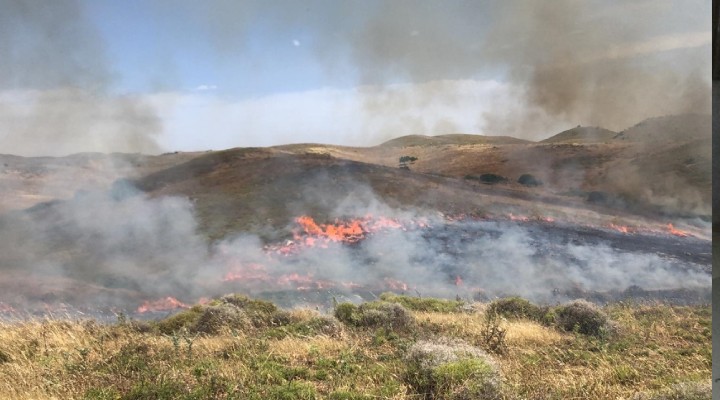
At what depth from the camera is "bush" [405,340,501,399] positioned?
6.91m

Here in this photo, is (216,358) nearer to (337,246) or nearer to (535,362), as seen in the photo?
(535,362)

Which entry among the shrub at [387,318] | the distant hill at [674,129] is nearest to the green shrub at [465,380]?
the shrub at [387,318]

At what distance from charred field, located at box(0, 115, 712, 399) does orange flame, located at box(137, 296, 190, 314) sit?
0.13 m

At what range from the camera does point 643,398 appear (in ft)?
22.3

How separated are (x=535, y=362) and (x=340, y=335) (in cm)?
439

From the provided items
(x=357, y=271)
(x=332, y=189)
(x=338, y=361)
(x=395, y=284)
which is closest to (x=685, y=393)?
(x=338, y=361)

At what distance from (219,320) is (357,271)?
11.2 m

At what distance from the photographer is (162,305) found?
1994 centimetres

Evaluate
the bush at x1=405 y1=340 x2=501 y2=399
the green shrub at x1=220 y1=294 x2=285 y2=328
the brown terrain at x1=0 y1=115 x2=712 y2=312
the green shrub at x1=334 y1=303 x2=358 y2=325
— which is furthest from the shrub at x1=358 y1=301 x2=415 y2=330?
the brown terrain at x1=0 y1=115 x2=712 y2=312

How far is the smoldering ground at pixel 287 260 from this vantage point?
2133 centimetres

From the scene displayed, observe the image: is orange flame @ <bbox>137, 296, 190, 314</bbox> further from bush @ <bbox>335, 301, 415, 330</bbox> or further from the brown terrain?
bush @ <bbox>335, 301, 415, 330</bbox>

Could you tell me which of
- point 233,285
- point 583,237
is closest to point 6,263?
point 233,285

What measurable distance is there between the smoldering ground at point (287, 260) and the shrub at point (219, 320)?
7054 millimetres

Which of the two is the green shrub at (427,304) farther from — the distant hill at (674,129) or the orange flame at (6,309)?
the distant hill at (674,129)
